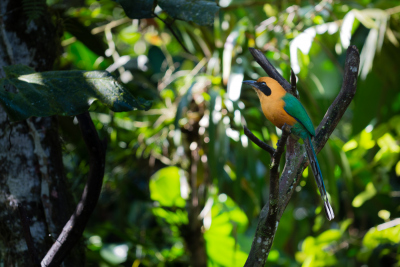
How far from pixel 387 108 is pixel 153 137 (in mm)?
1799

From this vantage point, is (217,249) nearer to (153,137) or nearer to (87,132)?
(153,137)

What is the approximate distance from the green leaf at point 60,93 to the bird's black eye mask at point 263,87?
14.3 inches

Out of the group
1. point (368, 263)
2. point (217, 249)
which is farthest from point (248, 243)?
point (368, 263)

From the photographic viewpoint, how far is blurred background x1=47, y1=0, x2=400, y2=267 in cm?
206

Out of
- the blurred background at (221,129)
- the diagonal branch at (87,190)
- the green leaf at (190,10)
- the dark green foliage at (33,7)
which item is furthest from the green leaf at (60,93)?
the blurred background at (221,129)

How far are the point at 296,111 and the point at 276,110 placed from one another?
0.06 metres

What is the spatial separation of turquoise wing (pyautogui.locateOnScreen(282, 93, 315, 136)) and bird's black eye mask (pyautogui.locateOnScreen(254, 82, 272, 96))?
0.06 metres

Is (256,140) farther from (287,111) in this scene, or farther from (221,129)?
(221,129)

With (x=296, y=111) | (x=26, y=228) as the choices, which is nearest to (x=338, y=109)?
(x=296, y=111)

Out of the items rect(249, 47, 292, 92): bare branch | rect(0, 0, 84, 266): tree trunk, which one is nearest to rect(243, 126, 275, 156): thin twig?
rect(249, 47, 292, 92): bare branch

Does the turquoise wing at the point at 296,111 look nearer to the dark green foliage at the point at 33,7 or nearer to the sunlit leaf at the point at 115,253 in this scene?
the dark green foliage at the point at 33,7

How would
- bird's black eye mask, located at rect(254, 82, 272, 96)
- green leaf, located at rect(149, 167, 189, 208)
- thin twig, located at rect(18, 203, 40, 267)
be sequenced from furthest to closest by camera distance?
green leaf, located at rect(149, 167, 189, 208), bird's black eye mask, located at rect(254, 82, 272, 96), thin twig, located at rect(18, 203, 40, 267)

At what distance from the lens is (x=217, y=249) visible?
289 centimetres

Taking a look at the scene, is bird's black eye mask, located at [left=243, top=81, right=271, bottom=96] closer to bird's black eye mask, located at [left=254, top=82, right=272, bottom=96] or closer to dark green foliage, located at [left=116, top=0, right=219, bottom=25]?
bird's black eye mask, located at [left=254, top=82, right=272, bottom=96]
